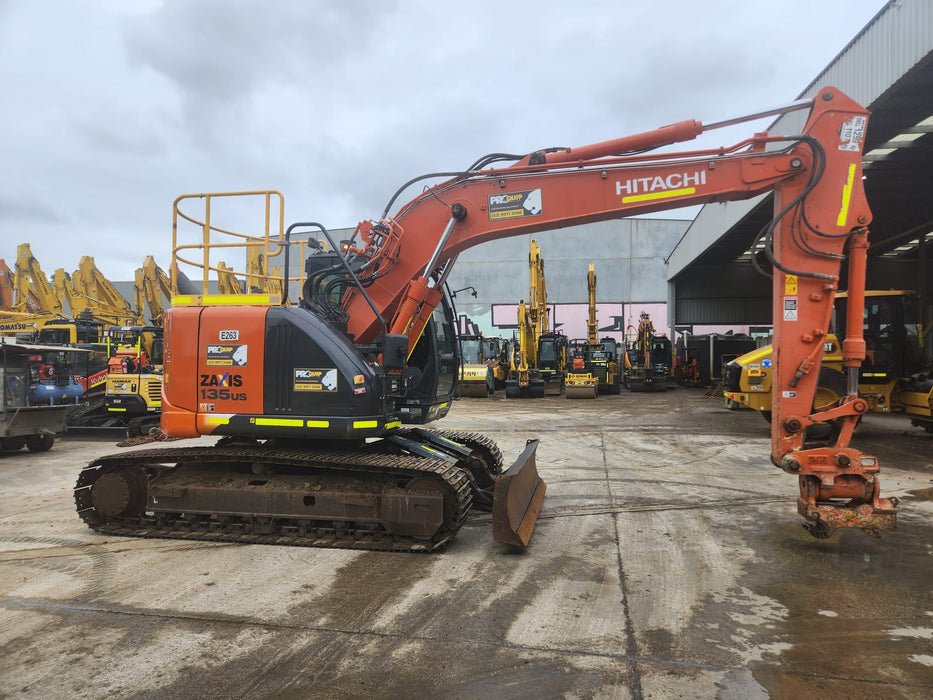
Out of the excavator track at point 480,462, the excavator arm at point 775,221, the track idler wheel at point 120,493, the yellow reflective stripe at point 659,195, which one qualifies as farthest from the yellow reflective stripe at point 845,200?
the track idler wheel at point 120,493

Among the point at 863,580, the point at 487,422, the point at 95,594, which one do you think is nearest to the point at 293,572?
the point at 95,594

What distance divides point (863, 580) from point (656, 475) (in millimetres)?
3917

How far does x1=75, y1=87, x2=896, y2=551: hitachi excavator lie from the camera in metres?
4.94

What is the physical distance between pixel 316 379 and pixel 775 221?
4.16 metres

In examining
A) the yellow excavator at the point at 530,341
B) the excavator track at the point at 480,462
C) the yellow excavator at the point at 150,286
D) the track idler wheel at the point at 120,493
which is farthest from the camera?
the yellow excavator at the point at 530,341

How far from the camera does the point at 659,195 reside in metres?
5.21

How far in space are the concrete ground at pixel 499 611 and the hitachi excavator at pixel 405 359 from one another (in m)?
0.36

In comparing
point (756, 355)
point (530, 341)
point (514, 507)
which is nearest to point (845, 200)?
point (514, 507)

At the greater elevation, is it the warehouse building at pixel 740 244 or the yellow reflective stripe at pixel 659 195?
the warehouse building at pixel 740 244

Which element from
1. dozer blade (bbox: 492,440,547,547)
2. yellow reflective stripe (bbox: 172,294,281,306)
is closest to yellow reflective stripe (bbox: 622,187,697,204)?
dozer blade (bbox: 492,440,547,547)

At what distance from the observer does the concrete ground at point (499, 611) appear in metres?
3.09

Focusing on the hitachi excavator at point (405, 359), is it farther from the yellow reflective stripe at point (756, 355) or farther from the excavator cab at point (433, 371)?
the yellow reflective stripe at point (756, 355)

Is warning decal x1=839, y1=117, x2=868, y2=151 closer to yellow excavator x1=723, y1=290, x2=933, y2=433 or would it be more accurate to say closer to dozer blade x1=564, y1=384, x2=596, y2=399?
yellow excavator x1=723, y1=290, x2=933, y2=433

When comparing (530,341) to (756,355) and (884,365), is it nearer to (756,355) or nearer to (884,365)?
(756,355)
